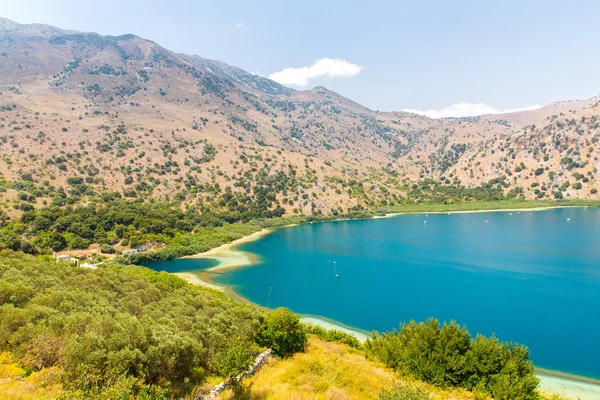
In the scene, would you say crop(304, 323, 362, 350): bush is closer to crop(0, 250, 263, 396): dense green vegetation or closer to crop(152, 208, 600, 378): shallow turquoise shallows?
crop(0, 250, 263, 396): dense green vegetation

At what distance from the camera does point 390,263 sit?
83.2 metres

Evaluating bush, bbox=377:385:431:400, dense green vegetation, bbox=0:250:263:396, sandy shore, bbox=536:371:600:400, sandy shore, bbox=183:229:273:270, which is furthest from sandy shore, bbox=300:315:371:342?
sandy shore, bbox=183:229:273:270

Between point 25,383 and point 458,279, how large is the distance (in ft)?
227

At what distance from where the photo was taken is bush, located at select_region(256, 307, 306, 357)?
29734 millimetres

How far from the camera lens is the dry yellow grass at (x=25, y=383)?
14.6 m

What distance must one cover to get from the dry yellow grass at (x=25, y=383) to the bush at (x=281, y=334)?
16477 millimetres

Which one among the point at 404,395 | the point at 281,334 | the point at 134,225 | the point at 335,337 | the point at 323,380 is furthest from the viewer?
the point at 134,225

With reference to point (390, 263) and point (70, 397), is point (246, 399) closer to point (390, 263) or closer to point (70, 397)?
point (70, 397)

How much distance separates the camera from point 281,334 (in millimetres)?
29766

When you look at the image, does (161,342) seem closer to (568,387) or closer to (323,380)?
(323,380)

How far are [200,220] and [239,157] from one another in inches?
2689

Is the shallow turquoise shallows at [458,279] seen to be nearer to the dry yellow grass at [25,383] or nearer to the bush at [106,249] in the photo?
the bush at [106,249]

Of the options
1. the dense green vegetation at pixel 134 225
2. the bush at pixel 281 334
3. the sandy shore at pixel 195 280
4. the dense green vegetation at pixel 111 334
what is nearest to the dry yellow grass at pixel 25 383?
the dense green vegetation at pixel 111 334

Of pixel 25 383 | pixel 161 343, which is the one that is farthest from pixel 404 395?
pixel 25 383
